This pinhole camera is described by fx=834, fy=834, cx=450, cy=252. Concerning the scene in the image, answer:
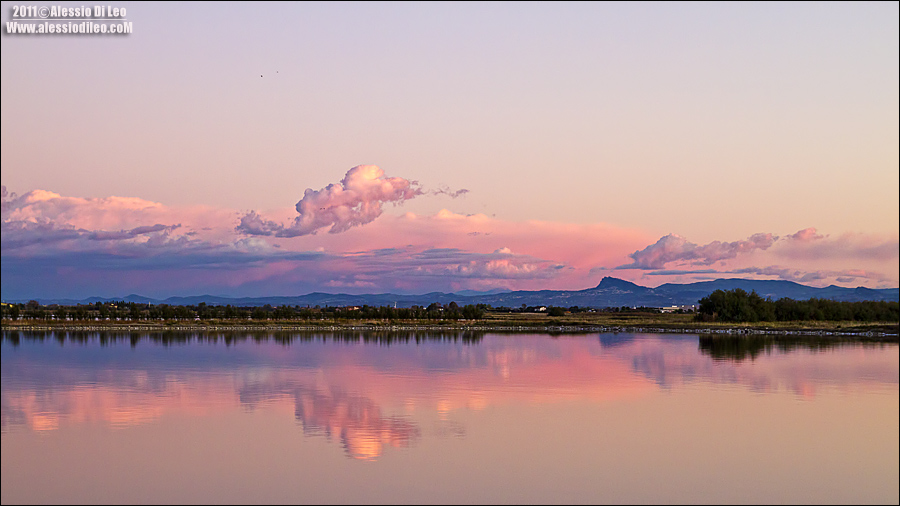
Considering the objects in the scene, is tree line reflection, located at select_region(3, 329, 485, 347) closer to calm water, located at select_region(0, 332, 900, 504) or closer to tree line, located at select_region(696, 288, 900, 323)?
calm water, located at select_region(0, 332, 900, 504)

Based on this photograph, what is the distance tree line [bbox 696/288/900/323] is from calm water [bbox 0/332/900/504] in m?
77.3

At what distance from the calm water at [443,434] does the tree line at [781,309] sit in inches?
3045

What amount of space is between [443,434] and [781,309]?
111367mm

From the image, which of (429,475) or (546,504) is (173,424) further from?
(546,504)

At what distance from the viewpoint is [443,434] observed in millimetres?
18547

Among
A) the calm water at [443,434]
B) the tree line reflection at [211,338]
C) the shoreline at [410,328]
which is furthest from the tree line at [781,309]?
the calm water at [443,434]

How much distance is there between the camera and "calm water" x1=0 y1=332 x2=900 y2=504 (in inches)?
543

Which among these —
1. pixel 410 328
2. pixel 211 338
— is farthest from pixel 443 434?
pixel 410 328

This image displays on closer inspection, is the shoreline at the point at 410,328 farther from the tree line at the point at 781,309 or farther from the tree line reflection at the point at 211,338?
the tree line reflection at the point at 211,338

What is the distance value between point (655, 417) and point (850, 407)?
643 cm

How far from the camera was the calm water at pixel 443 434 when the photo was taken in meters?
13.8

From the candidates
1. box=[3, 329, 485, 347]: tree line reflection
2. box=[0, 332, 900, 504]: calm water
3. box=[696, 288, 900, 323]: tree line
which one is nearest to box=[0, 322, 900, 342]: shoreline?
box=[696, 288, 900, 323]: tree line

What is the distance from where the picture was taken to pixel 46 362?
A: 38688mm

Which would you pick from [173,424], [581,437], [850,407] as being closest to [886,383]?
[850,407]
